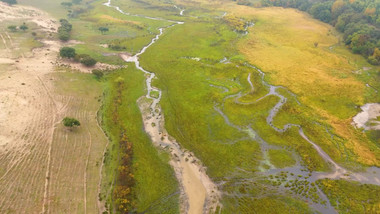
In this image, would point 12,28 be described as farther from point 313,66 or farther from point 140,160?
point 313,66

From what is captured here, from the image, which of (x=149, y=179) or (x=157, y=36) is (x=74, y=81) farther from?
(x=157, y=36)

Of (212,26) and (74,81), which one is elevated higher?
(212,26)

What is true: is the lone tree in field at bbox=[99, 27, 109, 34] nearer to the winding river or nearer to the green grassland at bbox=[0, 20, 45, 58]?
the green grassland at bbox=[0, 20, 45, 58]

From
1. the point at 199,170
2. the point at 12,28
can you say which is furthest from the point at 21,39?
the point at 199,170

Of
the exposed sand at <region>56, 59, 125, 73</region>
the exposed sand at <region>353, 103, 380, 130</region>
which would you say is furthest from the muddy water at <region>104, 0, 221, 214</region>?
the exposed sand at <region>353, 103, 380, 130</region>

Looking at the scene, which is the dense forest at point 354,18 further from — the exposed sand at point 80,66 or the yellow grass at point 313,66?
the exposed sand at point 80,66

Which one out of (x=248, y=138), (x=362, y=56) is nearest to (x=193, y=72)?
(x=248, y=138)

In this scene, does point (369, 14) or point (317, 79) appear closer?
point (317, 79)
